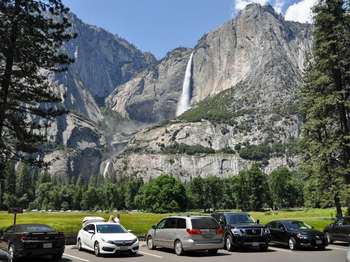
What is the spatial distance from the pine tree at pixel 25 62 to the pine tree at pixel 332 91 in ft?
71.1

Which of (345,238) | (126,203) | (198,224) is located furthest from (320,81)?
(126,203)

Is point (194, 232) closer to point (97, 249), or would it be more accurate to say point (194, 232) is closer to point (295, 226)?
point (97, 249)

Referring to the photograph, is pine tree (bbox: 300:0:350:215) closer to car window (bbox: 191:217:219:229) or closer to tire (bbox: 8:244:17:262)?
car window (bbox: 191:217:219:229)

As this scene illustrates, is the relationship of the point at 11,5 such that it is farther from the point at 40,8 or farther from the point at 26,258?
the point at 26,258

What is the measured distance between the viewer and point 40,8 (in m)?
28.9

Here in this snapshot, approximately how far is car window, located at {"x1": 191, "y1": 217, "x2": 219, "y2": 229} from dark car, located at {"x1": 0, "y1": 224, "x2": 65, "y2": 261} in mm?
6587

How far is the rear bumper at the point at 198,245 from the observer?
22.8m

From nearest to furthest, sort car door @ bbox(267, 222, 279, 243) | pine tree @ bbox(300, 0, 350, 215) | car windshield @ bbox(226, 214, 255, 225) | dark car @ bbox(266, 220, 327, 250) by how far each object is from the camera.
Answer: dark car @ bbox(266, 220, 327, 250) < car windshield @ bbox(226, 214, 255, 225) < car door @ bbox(267, 222, 279, 243) < pine tree @ bbox(300, 0, 350, 215)

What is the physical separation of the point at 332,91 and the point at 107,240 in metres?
25.6

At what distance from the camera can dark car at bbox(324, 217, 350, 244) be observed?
29016 mm

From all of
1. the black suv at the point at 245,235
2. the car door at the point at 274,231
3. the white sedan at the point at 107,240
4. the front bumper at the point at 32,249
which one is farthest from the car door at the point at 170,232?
the car door at the point at 274,231

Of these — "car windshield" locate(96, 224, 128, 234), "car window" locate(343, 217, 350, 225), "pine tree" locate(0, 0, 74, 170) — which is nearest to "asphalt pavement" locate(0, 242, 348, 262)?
"car windshield" locate(96, 224, 128, 234)

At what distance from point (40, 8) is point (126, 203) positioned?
153m

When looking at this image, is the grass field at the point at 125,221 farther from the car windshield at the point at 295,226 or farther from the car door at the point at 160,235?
the car windshield at the point at 295,226
